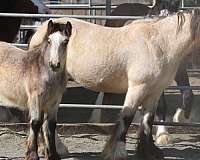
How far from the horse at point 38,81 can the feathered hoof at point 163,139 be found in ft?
5.28

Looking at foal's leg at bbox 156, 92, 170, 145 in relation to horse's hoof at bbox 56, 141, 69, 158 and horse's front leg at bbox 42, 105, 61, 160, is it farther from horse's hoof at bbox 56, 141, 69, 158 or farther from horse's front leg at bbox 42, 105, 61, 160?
horse's front leg at bbox 42, 105, 61, 160

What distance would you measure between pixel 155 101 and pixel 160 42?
1.97 ft

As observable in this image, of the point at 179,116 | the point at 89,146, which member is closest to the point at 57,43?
the point at 89,146

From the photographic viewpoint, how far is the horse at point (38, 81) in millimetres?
4785

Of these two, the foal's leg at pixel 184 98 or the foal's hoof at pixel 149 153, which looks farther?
the foal's leg at pixel 184 98

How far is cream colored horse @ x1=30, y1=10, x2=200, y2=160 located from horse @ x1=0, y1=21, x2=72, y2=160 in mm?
390

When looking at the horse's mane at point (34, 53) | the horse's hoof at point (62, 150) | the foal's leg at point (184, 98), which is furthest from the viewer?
the foal's leg at point (184, 98)

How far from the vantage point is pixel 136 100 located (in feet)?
16.9

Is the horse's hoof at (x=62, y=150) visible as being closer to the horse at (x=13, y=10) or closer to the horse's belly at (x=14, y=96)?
the horse's belly at (x=14, y=96)

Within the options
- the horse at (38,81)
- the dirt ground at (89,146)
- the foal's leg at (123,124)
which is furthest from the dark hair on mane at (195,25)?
the dirt ground at (89,146)

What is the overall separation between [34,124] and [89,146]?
4.54 ft

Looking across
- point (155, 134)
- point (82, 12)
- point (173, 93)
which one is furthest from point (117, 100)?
point (82, 12)

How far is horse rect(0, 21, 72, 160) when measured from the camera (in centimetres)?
479

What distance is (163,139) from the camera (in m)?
6.38
